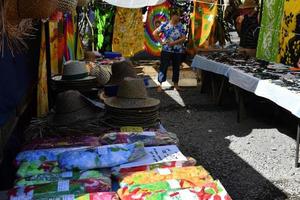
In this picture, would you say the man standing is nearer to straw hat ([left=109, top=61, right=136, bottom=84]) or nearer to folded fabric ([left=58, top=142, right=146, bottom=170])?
straw hat ([left=109, top=61, right=136, bottom=84])

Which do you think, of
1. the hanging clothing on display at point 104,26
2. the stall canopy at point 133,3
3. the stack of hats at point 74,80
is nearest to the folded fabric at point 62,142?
the stack of hats at point 74,80

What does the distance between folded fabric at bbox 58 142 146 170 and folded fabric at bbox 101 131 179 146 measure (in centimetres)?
19

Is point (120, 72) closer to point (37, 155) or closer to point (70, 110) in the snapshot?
point (70, 110)

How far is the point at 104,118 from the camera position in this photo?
3.11 metres

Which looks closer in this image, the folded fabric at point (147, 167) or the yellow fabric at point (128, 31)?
the folded fabric at point (147, 167)

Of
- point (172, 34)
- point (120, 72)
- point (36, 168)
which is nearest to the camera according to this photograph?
point (36, 168)

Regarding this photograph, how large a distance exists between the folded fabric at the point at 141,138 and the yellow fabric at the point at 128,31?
671cm

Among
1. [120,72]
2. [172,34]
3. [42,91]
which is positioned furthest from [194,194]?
[172,34]

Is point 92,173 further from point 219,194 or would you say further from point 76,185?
point 219,194

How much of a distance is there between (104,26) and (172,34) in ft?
6.05

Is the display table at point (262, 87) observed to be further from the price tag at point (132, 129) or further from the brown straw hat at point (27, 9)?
the brown straw hat at point (27, 9)

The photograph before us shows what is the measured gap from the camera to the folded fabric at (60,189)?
6.38 feet

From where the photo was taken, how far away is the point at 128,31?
9367 millimetres

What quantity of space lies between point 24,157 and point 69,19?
11.6 feet
